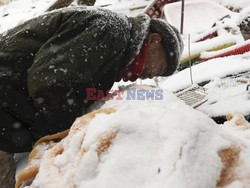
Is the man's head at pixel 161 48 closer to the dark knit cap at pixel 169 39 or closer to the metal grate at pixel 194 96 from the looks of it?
the dark knit cap at pixel 169 39

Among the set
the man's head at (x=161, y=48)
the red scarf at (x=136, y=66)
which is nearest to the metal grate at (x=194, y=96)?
the man's head at (x=161, y=48)

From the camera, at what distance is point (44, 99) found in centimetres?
151

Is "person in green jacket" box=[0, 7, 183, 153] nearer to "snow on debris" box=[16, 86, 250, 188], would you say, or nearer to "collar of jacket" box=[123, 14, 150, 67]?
"collar of jacket" box=[123, 14, 150, 67]

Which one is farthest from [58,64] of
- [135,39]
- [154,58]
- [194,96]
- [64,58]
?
[194,96]

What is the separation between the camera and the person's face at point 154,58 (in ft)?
6.09

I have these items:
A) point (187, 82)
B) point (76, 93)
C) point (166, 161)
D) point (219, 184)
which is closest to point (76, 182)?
point (166, 161)

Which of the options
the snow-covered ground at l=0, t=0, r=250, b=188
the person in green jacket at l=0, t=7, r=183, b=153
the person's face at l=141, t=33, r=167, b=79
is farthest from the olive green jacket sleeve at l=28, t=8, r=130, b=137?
the snow-covered ground at l=0, t=0, r=250, b=188

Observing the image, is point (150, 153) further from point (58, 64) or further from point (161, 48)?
point (161, 48)

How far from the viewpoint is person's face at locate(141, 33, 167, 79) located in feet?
6.09

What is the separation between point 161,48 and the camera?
6.28 ft

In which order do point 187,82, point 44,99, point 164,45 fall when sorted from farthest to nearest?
point 187,82 → point 164,45 → point 44,99

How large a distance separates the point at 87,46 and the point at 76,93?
252mm

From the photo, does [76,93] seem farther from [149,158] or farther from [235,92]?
[235,92]

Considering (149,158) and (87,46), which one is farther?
(87,46)
